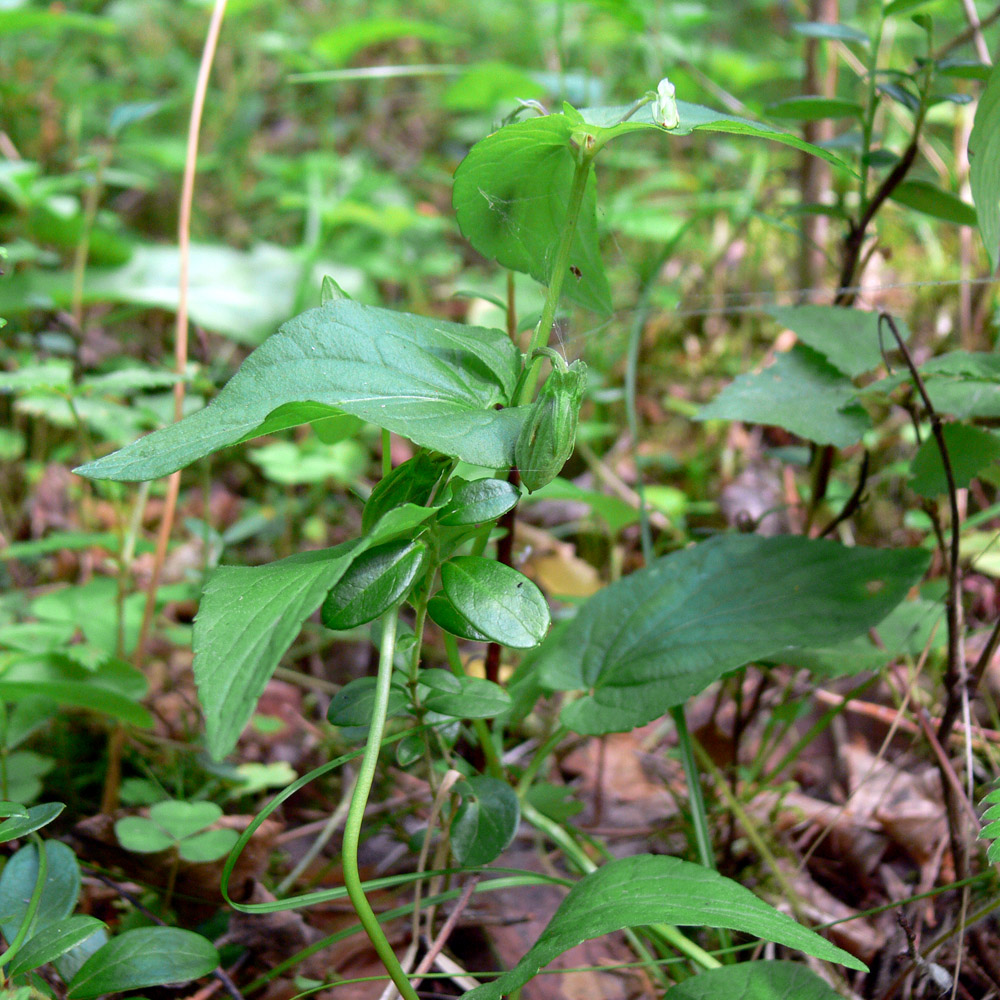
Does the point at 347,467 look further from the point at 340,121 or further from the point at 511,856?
the point at 340,121

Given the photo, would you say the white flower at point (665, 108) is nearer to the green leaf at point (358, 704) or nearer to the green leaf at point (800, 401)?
the green leaf at point (800, 401)

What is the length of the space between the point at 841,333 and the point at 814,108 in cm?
26

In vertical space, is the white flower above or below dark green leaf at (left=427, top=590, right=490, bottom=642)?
above

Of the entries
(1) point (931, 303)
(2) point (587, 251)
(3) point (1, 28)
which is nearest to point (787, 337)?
(1) point (931, 303)

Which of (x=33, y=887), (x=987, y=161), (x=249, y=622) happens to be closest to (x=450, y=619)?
(x=249, y=622)

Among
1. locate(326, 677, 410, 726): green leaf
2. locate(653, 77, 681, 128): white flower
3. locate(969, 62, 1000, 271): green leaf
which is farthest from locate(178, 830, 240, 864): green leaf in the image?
locate(969, 62, 1000, 271): green leaf

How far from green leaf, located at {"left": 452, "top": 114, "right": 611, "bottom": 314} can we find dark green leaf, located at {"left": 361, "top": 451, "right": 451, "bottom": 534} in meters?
0.21

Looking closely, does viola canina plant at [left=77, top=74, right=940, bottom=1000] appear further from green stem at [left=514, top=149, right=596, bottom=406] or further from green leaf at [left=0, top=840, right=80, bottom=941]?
green leaf at [left=0, top=840, right=80, bottom=941]

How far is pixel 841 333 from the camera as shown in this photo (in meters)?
0.93

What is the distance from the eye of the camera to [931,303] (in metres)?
1.69

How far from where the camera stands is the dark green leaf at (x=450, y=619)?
1.90 ft

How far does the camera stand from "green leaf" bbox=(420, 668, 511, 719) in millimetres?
651

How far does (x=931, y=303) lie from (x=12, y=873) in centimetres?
180

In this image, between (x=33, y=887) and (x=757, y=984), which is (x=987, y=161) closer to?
(x=757, y=984)
